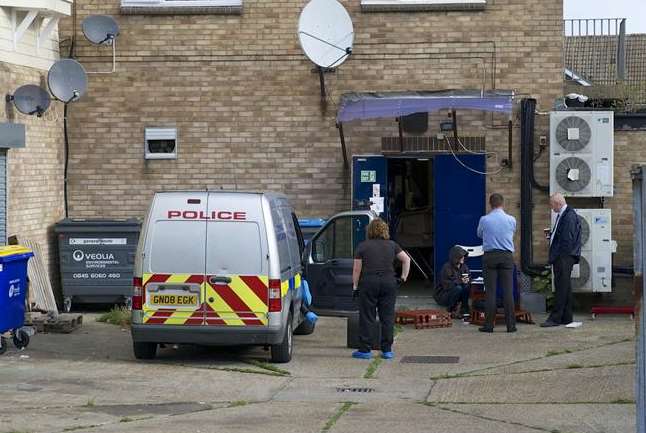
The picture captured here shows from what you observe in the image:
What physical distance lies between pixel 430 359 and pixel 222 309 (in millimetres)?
2542

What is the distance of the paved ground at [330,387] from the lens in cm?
977

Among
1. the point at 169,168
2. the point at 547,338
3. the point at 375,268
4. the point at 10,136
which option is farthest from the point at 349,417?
the point at 169,168

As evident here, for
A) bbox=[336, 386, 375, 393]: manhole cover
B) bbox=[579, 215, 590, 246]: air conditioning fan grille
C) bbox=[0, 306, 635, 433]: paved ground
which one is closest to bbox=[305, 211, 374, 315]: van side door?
bbox=[0, 306, 635, 433]: paved ground

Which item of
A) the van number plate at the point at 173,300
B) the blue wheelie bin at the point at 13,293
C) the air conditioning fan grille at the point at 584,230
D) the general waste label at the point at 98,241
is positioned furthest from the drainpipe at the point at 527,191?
the blue wheelie bin at the point at 13,293

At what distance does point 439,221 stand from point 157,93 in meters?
4.70

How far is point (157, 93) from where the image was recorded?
707 inches

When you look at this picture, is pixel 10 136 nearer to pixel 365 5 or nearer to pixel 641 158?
pixel 365 5

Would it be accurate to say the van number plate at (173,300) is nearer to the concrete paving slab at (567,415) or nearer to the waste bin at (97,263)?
the concrete paving slab at (567,415)

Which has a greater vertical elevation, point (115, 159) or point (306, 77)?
point (306, 77)

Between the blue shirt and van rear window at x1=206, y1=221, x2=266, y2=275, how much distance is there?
3.95 metres

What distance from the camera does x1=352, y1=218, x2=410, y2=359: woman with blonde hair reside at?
13.2 m

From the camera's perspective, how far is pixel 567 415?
10062 millimetres

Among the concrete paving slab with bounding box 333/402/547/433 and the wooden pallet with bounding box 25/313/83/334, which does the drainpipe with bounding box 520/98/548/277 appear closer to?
the wooden pallet with bounding box 25/313/83/334

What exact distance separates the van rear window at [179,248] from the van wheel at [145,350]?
1.03 m
